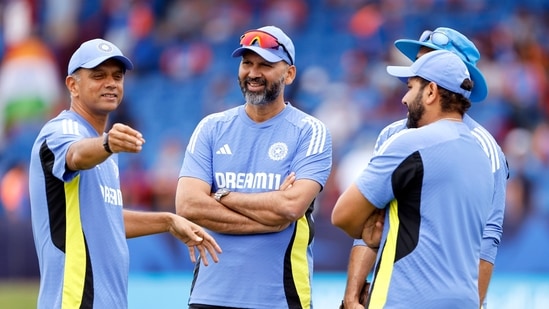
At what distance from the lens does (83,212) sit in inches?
256

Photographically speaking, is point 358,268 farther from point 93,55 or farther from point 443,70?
point 93,55

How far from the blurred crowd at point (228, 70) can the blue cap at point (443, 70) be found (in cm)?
959

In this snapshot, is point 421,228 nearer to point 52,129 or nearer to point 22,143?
point 52,129

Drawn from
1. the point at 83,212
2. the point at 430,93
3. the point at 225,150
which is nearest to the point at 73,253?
the point at 83,212

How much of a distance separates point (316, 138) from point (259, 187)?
0.50 meters

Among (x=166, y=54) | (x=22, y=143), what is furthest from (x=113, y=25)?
(x=22, y=143)

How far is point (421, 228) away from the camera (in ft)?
19.6

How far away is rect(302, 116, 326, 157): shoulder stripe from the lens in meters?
7.25

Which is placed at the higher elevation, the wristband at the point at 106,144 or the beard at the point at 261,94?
the beard at the point at 261,94

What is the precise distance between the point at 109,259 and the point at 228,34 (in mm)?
15318

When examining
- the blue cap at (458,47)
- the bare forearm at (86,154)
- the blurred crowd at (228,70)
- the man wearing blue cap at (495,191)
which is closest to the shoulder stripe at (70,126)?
the bare forearm at (86,154)

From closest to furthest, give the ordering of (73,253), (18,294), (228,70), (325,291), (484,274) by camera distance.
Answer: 1. (73,253)
2. (484,274)
3. (325,291)
4. (18,294)
5. (228,70)

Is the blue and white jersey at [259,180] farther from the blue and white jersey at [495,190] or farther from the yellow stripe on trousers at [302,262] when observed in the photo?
the blue and white jersey at [495,190]

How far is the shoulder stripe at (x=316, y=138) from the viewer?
7.25 metres
